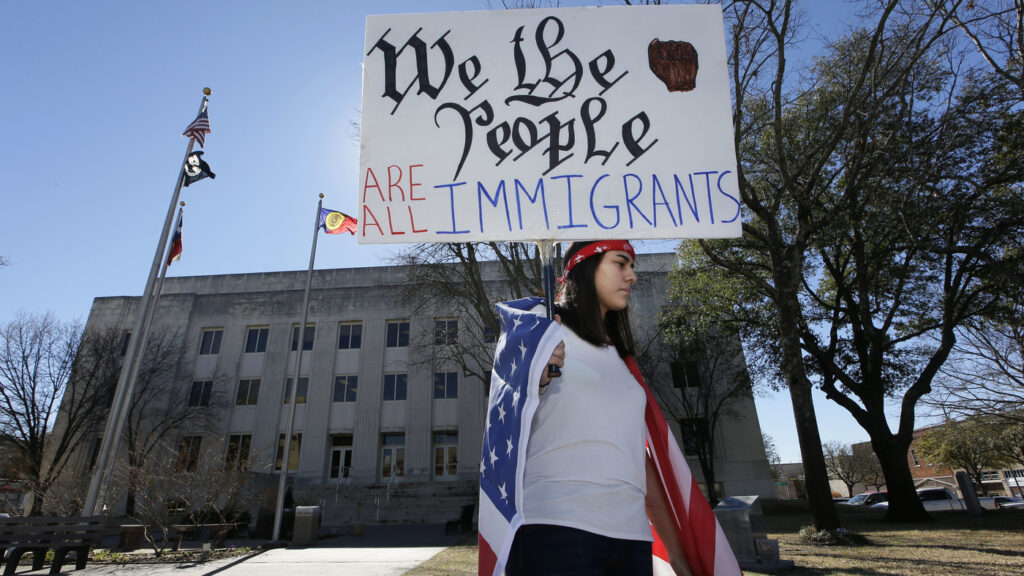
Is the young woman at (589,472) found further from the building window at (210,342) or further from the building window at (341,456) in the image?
the building window at (210,342)

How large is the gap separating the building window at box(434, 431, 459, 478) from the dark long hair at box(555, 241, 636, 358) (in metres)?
27.4

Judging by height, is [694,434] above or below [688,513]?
above

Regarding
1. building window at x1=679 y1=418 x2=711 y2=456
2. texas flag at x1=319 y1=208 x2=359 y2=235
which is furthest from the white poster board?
building window at x1=679 y1=418 x2=711 y2=456

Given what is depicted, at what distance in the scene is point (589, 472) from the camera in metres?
1.71

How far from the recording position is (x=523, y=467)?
1.66 m

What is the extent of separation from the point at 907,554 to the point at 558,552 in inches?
375

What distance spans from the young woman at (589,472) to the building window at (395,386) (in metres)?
29.3

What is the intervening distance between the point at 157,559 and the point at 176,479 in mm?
2885

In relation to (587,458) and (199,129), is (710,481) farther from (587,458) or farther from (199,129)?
(587,458)

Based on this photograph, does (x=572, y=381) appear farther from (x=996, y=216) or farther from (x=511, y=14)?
(x=996, y=216)

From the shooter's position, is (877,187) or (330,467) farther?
(330,467)

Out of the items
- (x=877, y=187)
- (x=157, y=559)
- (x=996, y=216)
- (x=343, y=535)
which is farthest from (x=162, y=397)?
(x=996, y=216)

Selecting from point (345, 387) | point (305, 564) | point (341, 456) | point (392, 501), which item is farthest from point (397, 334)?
Result: point (305, 564)

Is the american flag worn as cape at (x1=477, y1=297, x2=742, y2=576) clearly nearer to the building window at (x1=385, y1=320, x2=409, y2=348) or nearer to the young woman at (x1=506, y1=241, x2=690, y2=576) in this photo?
the young woman at (x1=506, y1=241, x2=690, y2=576)
